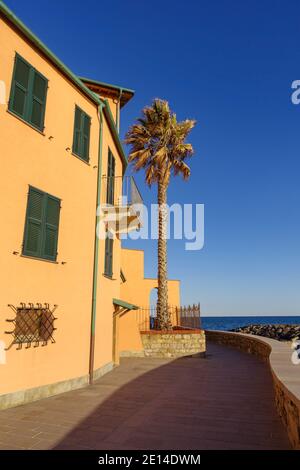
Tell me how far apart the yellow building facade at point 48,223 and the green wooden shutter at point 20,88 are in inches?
1.0

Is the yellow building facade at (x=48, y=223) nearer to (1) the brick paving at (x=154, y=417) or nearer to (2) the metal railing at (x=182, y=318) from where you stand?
(1) the brick paving at (x=154, y=417)

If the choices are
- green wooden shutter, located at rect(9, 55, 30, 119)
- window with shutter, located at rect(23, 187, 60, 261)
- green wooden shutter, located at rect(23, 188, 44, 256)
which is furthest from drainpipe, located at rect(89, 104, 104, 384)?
green wooden shutter, located at rect(9, 55, 30, 119)

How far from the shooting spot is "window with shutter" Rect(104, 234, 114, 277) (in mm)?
11236

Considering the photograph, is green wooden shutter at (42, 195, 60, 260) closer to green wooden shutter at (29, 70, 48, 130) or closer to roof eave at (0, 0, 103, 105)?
green wooden shutter at (29, 70, 48, 130)

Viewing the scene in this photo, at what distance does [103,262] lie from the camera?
10859 millimetres

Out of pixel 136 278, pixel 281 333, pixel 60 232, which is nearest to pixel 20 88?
pixel 60 232

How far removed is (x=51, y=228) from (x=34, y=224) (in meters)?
0.58

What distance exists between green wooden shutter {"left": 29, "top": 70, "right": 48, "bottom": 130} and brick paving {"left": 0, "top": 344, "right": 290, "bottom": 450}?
6804mm

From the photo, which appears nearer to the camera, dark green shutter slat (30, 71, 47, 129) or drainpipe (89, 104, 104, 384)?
dark green shutter slat (30, 71, 47, 129)

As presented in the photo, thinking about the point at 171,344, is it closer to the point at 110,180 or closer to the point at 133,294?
the point at 133,294

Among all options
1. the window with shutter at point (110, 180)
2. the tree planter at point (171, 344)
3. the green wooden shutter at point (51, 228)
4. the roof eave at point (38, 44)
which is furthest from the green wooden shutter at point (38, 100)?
the tree planter at point (171, 344)

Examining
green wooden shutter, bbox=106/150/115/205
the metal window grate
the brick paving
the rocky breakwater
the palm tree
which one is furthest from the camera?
the rocky breakwater

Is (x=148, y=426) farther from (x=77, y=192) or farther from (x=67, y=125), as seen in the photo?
(x=67, y=125)

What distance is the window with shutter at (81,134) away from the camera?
972cm
